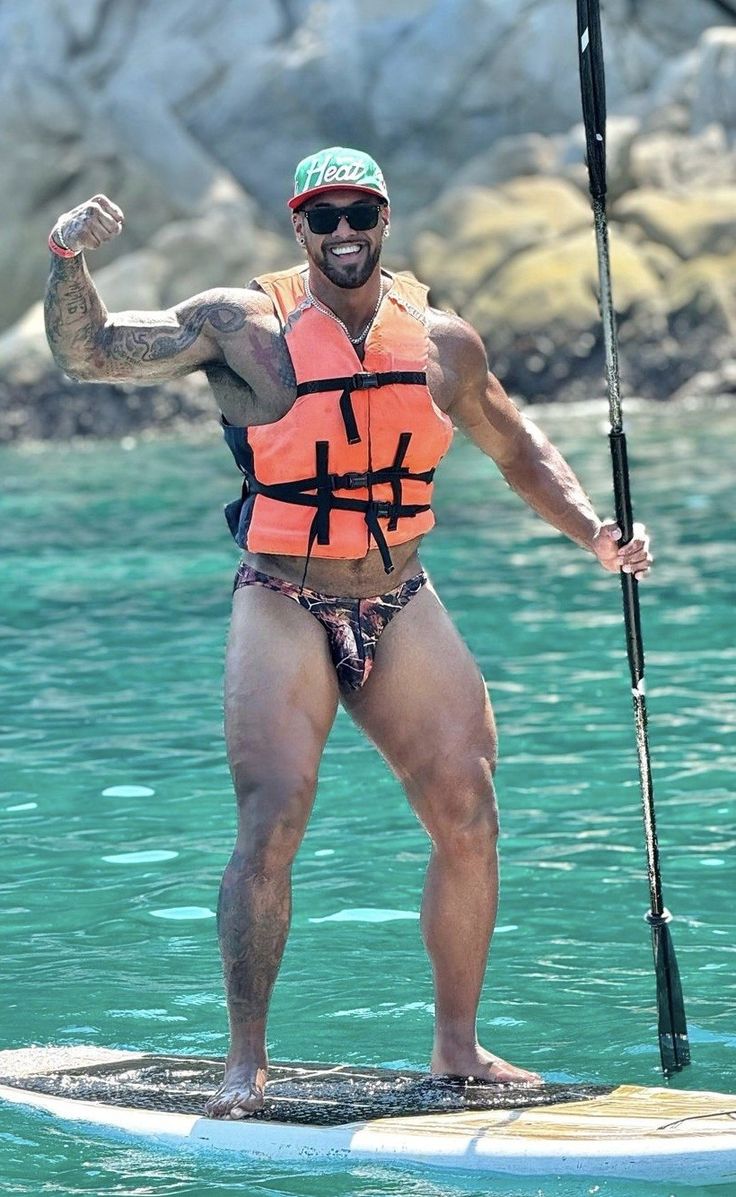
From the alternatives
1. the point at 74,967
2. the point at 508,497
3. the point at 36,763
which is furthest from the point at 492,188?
the point at 74,967

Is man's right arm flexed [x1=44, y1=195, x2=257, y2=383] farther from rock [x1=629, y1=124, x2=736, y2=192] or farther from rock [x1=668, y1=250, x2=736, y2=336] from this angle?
rock [x1=629, y1=124, x2=736, y2=192]

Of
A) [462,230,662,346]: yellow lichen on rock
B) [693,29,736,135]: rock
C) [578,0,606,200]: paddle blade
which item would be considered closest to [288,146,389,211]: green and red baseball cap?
[578,0,606,200]: paddle blade

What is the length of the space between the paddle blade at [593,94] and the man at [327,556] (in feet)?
2.37

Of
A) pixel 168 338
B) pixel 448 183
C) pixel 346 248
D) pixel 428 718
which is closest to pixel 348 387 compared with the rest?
pixel 346 248

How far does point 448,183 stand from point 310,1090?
39.3m

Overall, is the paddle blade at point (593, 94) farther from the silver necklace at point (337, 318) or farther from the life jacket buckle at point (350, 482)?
the life jacket buckle at point (350, 482)

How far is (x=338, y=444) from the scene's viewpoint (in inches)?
219

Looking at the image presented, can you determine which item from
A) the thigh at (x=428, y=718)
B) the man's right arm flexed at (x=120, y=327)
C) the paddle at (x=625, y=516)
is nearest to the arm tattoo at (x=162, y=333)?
the man's right arm flexed at (x=120, y=327)

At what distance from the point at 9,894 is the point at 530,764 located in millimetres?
3002

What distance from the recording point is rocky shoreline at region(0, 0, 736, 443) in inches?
1460

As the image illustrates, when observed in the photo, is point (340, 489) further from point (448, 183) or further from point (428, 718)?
point (448, 183)

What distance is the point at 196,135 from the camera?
4538 cm

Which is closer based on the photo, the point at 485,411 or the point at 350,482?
the point at 350,482

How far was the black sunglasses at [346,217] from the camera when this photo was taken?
558 cm
